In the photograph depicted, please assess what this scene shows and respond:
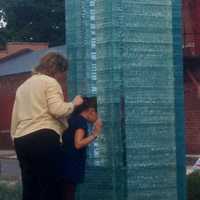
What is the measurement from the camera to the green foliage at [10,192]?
927cm

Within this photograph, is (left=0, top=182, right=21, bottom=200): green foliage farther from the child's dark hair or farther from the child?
the child's dark hair

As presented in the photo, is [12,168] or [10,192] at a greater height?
[10,192]

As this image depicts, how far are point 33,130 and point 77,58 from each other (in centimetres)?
192

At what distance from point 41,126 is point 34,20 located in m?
43.5

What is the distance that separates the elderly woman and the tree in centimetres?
4189

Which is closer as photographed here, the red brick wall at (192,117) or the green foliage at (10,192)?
the green foliage at (10,192)

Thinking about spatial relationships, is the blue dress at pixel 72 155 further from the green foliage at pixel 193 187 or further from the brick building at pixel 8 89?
the brick building at pixel 8 89

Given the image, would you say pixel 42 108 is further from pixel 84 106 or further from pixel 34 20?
pixel 34 20

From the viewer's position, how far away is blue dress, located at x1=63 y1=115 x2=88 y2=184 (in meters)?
6.97

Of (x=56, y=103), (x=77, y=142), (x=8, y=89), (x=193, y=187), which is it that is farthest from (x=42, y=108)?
(x=8, y=89)

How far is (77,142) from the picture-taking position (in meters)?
6.96

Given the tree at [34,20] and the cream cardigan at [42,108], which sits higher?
the tree at [34,20]

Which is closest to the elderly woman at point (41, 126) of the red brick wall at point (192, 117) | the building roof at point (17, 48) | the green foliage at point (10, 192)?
the green foliage at point (10, 192)

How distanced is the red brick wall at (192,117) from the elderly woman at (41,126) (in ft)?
59.6
